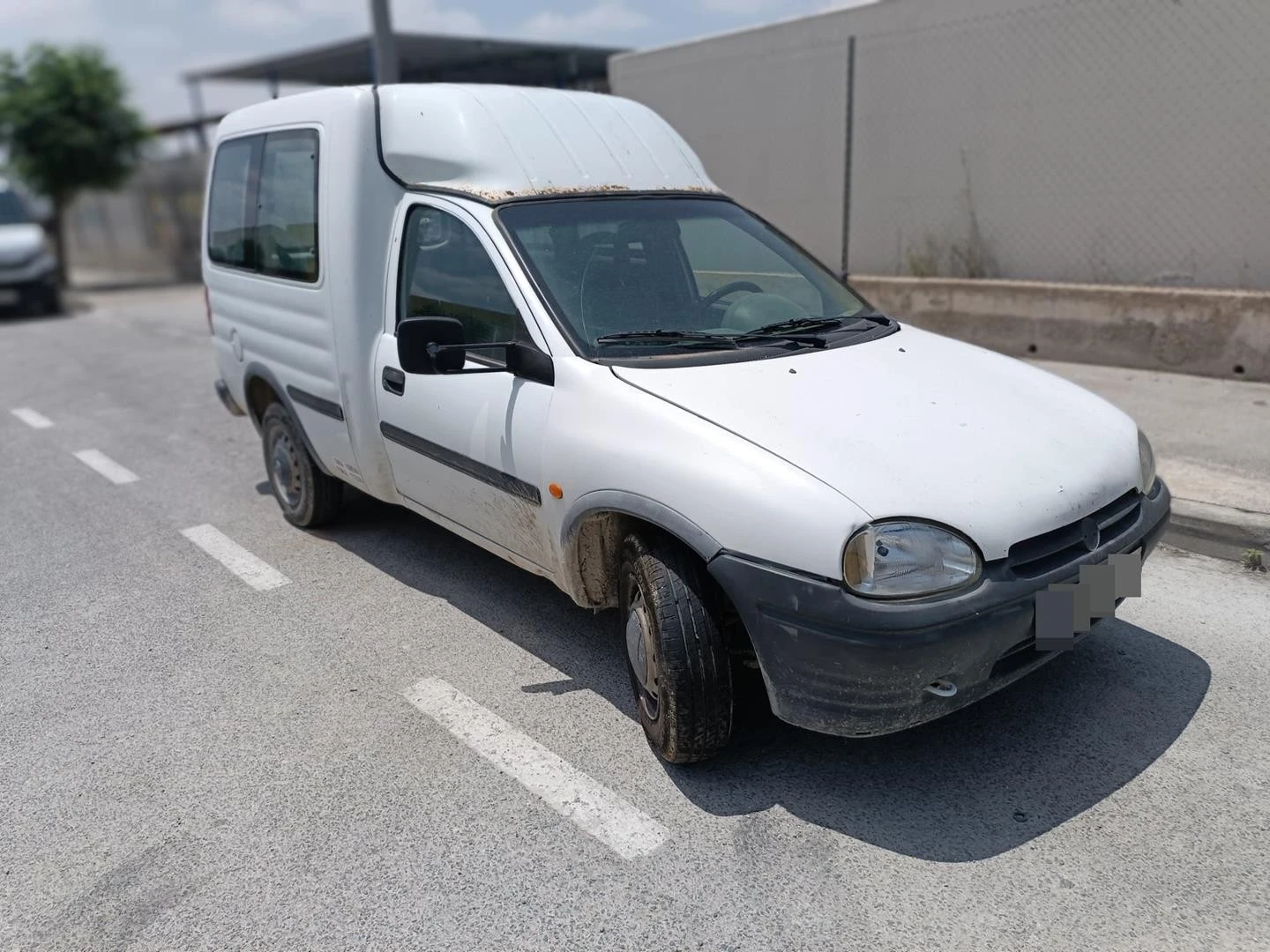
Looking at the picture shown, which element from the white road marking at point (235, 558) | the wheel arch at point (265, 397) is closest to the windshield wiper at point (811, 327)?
the wheel arch at point (265, 397)

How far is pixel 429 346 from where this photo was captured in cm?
347

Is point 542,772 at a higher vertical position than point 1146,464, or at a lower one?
lower

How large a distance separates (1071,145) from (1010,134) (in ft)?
1.63

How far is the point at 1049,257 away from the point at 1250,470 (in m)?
3.06

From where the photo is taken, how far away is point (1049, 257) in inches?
302

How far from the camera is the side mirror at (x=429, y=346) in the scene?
133 inches

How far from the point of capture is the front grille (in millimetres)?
2752

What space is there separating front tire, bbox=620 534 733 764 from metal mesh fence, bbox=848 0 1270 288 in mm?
5594

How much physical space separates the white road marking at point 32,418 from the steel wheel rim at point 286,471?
12.1ft

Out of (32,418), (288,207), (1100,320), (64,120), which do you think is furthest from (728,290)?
(64,120)

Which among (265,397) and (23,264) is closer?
(265,397)

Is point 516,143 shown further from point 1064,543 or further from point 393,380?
point 1064,543

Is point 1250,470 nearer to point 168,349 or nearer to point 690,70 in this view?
point 690,70

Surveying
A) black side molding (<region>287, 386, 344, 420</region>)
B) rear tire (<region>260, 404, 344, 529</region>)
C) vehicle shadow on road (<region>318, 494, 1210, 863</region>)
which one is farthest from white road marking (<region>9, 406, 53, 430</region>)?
vehicle shadow on road (<region>318, 494, 1210, 863</region>)
